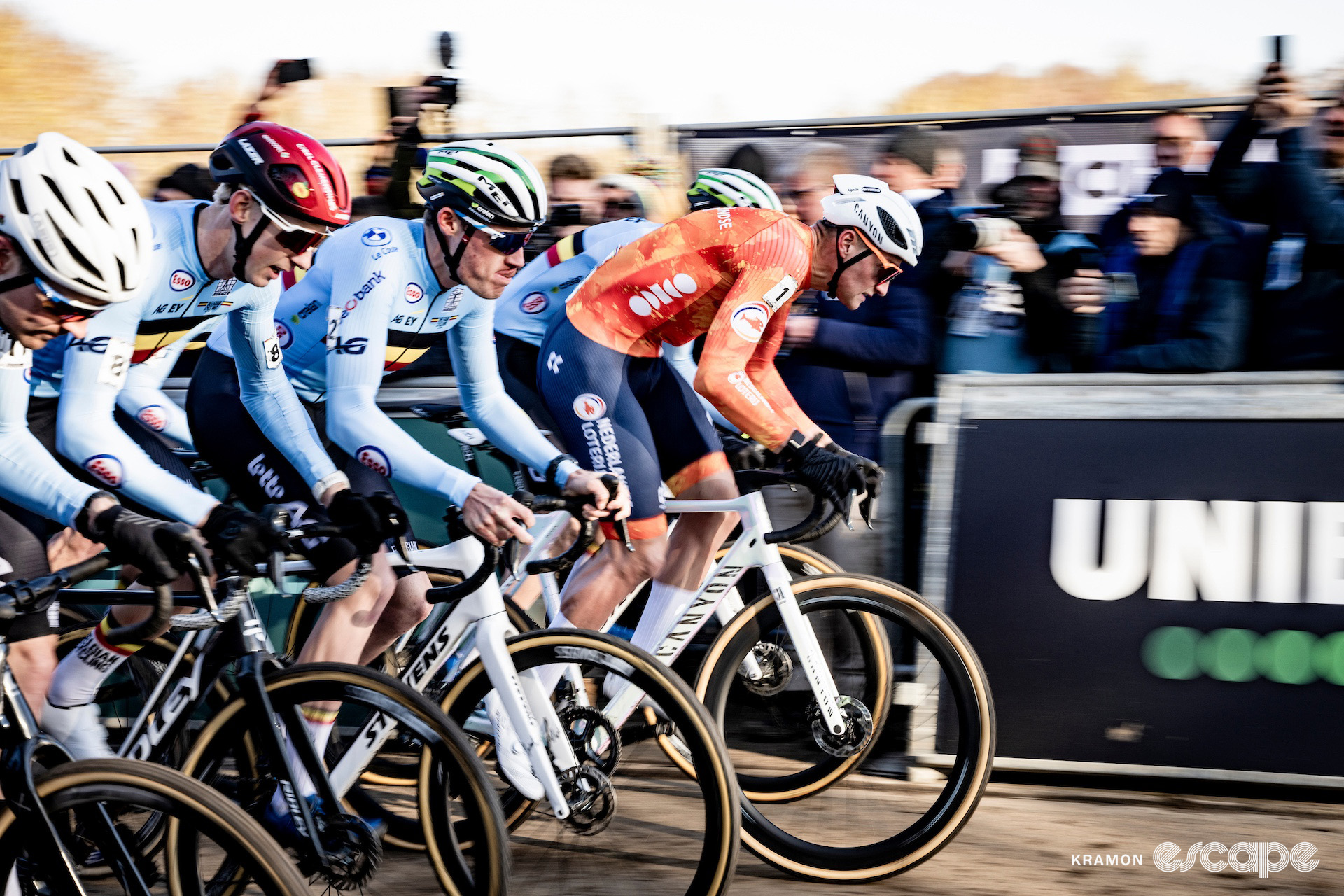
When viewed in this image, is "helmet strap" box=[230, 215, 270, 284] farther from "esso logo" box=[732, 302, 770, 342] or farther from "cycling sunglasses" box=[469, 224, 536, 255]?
"esso logo" box=[732, 302, 770, 342]

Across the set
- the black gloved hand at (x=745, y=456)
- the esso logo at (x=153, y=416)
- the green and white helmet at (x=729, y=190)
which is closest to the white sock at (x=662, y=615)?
the black gloved hand at (x=745, y=456)

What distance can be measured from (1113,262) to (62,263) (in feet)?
12.6

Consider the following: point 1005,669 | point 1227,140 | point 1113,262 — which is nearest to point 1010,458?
point 1005,669

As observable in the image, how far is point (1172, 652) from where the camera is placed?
4164 mm

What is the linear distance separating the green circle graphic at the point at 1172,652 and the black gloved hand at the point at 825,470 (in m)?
1.35

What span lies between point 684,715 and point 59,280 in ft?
5.61

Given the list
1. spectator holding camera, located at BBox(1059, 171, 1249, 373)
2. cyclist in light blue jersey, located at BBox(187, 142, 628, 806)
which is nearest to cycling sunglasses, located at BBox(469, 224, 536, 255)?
cyclist in light blue jersey, located at BBox(187, 142, 628, 806)

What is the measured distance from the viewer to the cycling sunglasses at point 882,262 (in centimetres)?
383

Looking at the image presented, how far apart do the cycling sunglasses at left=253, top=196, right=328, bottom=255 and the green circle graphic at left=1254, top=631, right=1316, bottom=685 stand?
10.5 ft

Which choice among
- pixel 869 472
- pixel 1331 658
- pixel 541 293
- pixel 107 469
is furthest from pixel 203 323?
pixel 1331 658

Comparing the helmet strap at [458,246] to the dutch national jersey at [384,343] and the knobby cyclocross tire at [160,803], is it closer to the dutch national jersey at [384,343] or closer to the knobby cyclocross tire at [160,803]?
the dutch national jersey at [384,343]

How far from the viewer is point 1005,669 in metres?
4.29

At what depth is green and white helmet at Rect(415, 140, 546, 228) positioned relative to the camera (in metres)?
3.74

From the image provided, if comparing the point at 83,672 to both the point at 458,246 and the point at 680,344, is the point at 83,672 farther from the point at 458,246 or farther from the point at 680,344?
the point at 680,344
